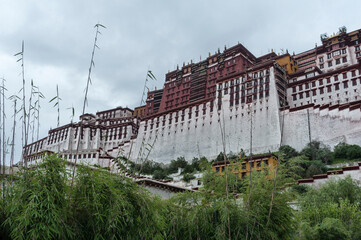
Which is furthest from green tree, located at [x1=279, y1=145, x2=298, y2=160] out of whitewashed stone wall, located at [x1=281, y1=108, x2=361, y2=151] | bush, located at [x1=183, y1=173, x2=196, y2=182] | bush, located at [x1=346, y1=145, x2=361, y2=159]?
bush, located at [x1=183, y1=173, x2=196, y2=182]

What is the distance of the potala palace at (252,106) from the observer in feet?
129

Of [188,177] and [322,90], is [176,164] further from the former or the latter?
[322,90]

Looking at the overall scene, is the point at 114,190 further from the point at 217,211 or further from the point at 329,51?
the point at 329,51

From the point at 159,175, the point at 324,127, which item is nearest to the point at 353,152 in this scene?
the point at 324,127

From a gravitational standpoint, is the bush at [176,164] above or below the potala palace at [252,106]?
below

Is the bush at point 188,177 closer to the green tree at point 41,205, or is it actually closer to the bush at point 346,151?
the bush at point 346,151

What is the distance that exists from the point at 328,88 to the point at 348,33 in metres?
17.7

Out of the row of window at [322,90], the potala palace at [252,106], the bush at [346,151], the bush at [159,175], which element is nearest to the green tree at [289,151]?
the potala palace at [252,106]

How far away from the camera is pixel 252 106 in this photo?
146 ft

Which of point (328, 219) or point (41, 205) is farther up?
point (41, 205)

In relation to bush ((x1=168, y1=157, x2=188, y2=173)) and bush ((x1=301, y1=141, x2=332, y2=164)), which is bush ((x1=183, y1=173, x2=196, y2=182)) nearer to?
bush ((x1=168, y1=157, x2=188, y2=173))

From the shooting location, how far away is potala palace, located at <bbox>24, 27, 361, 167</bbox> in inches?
1549

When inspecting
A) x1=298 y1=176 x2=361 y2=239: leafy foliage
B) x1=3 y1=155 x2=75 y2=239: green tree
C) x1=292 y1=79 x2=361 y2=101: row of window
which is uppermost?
x1=292 y1=79 x2=361 y2=101: row of window

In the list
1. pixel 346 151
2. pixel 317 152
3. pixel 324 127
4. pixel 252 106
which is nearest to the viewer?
pixel 346 151
